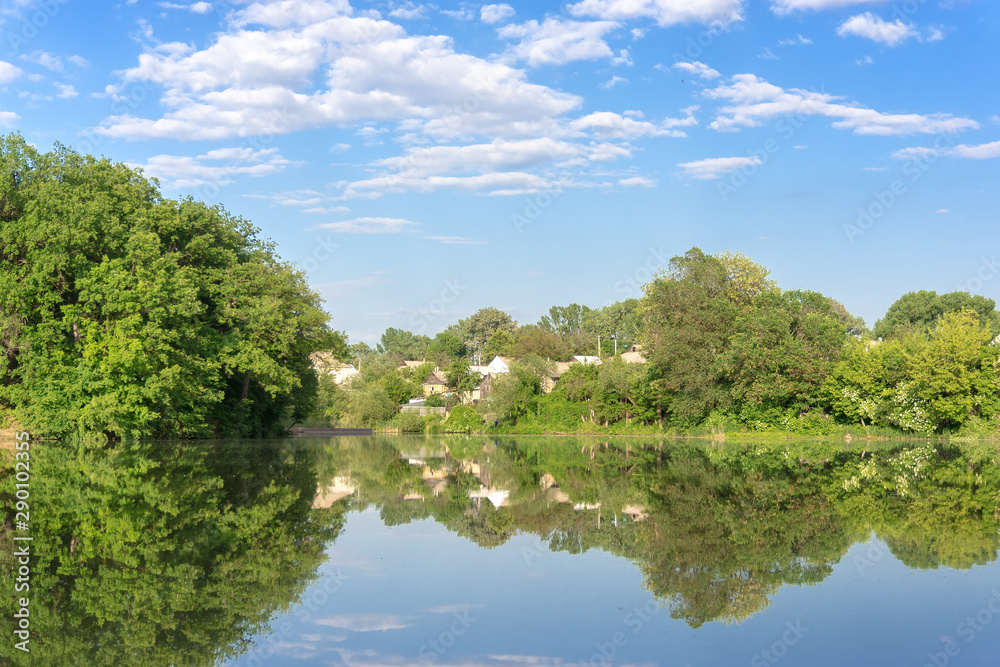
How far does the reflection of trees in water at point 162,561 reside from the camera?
22.9 ft

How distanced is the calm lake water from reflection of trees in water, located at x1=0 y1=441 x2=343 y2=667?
0.14 ft

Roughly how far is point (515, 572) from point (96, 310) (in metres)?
29.2

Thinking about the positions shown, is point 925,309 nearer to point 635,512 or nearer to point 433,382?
point 433,382

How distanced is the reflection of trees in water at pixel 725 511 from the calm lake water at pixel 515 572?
0.23 feet

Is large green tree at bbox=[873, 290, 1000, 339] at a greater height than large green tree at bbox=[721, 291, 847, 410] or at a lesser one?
greater

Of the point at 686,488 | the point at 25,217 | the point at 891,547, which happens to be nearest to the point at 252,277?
the point at 25,217

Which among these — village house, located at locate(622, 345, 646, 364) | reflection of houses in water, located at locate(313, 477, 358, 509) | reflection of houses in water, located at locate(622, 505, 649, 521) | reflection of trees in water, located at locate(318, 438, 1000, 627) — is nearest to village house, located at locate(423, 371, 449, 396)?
village house, located at locate(622, 345, 646, 364)

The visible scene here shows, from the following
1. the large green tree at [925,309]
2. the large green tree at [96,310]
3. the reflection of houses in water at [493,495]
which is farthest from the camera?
the large green tree at [925,309]

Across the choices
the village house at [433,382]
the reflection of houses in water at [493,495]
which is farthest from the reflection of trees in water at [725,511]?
the village house at [433,382]

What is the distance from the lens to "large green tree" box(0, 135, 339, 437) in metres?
31.7

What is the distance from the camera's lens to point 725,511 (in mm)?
15234

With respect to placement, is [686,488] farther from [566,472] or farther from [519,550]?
[519,550]

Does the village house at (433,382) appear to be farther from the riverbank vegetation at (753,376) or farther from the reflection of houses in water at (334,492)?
the reflection of houses in water at (334,492)

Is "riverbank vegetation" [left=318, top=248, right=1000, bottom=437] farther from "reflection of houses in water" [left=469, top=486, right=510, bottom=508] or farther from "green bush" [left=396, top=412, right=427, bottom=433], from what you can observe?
"reflection of houses in water" [left=469, top=486, right=510, bottom=508]
